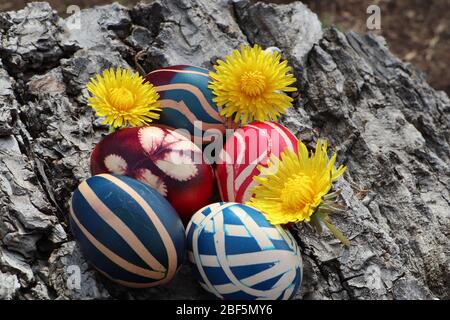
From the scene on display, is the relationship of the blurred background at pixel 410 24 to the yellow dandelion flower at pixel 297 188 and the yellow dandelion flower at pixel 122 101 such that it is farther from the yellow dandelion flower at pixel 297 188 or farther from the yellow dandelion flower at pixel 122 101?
the yellow dandelion flower at pixel 297 188

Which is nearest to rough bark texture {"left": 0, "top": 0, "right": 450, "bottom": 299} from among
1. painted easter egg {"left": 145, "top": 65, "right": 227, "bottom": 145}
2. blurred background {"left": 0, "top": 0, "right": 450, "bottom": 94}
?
painted easter egg {"left": 145, "top": 65, "right": 227, "bottom": 145}

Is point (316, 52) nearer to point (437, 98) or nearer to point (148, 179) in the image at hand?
point (437, 98)

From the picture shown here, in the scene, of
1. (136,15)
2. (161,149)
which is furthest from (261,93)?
(136,15)

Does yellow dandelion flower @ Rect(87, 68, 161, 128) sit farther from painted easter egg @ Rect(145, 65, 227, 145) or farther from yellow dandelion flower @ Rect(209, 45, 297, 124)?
yellow dandelion flower @ Rect(209, 45, 297, 124)

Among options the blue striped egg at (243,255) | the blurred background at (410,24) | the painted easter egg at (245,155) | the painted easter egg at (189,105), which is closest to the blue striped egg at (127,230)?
the blue striped egg at (243,255)

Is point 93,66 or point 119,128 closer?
point 119,128

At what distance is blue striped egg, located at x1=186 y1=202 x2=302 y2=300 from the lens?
2449mm

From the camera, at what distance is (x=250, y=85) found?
291 cm

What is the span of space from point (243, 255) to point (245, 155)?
17.6 inches

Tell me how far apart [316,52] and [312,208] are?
1387 millimetres

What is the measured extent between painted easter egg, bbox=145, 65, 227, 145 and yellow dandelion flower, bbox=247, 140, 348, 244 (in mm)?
417

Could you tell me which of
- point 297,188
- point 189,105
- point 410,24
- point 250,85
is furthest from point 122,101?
point 410,24

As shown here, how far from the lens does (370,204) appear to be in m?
3.14

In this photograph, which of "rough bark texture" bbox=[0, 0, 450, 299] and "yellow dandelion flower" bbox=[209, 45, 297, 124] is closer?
"rough bark texture" bbox=[0, 0, 450, 299]
